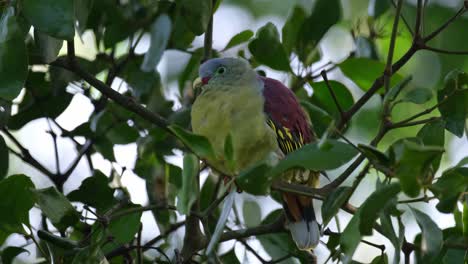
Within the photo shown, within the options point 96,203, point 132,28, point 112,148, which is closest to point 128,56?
point 132,28

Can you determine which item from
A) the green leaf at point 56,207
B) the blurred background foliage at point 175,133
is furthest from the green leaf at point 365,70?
→ the green leaf at point 56,207

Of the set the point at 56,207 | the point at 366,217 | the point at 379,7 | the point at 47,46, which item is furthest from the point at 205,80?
Result: the point at 366,217

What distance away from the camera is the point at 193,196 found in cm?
187

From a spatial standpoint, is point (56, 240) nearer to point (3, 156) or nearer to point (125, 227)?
point (125, 227)

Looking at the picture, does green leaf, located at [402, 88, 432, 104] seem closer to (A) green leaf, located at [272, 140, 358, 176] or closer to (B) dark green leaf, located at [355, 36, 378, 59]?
(A) green leaf, located at [272, 140, 358, 176]

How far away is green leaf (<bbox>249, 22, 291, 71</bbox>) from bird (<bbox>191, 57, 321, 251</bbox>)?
0.24 metres

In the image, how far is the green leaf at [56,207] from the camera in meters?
2.10

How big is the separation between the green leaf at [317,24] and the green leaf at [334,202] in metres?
0.99

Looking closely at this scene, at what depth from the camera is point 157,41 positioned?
8.55ft

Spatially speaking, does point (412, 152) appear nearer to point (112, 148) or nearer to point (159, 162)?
point (159, 162)

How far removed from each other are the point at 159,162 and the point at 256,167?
934 millimetres

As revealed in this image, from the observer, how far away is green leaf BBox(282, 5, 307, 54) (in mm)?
2861

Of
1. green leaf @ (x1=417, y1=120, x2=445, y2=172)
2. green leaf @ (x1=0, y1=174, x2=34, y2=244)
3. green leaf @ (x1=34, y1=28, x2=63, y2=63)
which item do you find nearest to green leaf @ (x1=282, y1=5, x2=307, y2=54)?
green leaf @ (x1=417, y1=120, x2=445, y2=172)

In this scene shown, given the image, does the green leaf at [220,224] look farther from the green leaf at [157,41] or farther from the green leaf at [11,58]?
the green leaf at [157,41]
